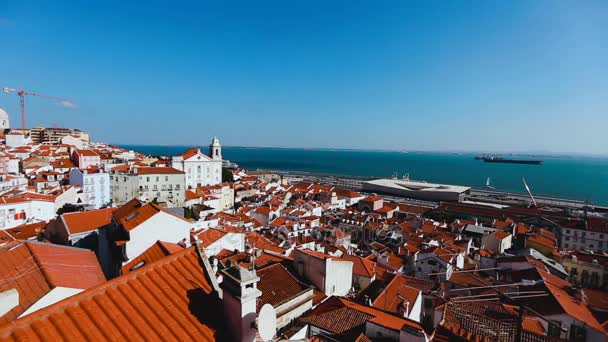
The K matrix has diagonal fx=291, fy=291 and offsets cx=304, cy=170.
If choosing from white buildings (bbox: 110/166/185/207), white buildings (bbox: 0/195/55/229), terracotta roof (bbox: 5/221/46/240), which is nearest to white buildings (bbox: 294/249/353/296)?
terracotta roof (bbox: 5/221/46/240)

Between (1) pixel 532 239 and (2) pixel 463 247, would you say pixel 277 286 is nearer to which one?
(2) pixel 463 247

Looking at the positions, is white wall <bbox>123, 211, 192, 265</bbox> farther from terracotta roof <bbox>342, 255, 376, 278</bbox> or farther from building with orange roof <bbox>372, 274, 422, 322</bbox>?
terracotta roof <bbox>342, 255, 376, 278</bbox>

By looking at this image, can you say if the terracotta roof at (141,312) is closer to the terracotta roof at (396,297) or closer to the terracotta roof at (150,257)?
the terracotta roof at (150,257)

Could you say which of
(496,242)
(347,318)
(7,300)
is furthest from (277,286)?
(496,242)

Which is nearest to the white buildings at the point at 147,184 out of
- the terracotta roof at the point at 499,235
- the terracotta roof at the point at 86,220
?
the terracotta roof at the point at 86,220

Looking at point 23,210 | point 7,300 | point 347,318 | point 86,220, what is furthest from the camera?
point 23,210

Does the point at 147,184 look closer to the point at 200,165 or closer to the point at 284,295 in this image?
the point at 200,165
